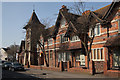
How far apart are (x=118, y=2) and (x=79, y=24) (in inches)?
208

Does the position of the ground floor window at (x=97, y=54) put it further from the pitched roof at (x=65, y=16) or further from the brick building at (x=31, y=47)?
the brick building at (x=31, y=47)

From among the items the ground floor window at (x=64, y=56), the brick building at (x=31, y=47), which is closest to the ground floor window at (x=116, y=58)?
the ground floor window at (x=64, y=56)

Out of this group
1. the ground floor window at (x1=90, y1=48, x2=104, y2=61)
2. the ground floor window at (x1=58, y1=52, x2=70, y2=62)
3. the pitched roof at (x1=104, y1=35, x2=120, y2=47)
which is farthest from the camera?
the ground floor window at (x1=58, y1=52, x2=70, y2=62)

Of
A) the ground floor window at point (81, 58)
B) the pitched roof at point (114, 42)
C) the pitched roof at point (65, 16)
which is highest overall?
the pitched roof at point (65, 16)

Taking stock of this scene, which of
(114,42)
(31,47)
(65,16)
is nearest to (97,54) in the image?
(114,42)

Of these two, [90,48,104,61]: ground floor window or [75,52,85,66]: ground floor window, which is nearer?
[90,48,104,61]: ground floor window

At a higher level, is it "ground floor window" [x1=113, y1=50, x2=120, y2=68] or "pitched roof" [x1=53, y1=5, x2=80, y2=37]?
"pitched roof" [x1=53, y1=5, x2=80, y2=37]

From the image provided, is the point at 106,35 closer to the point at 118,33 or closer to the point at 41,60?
the point at 118,33

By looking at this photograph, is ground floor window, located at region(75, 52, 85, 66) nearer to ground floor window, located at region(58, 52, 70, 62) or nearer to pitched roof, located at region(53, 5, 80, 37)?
ground floor window, located at region(58, 52, 70, 62)

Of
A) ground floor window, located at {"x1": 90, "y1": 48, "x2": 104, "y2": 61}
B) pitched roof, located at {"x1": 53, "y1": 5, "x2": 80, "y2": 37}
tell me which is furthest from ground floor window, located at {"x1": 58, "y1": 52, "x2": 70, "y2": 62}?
ground floor window, located at {"x1": 90, "y1": 48, "x2": 104, "y2": 61}

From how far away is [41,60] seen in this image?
115 ft

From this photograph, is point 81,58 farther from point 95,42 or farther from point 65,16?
point 65,16

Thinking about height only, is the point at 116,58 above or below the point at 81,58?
above

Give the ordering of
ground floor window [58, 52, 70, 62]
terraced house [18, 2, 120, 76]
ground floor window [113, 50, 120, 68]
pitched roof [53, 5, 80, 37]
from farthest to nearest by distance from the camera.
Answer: ground floor window [58, 52, 70, 62] < pitched roof [53, 5, 80, 37] < ground floor window [113, 50, 120, 68] < terraced house [18, 2, 120, 76]
